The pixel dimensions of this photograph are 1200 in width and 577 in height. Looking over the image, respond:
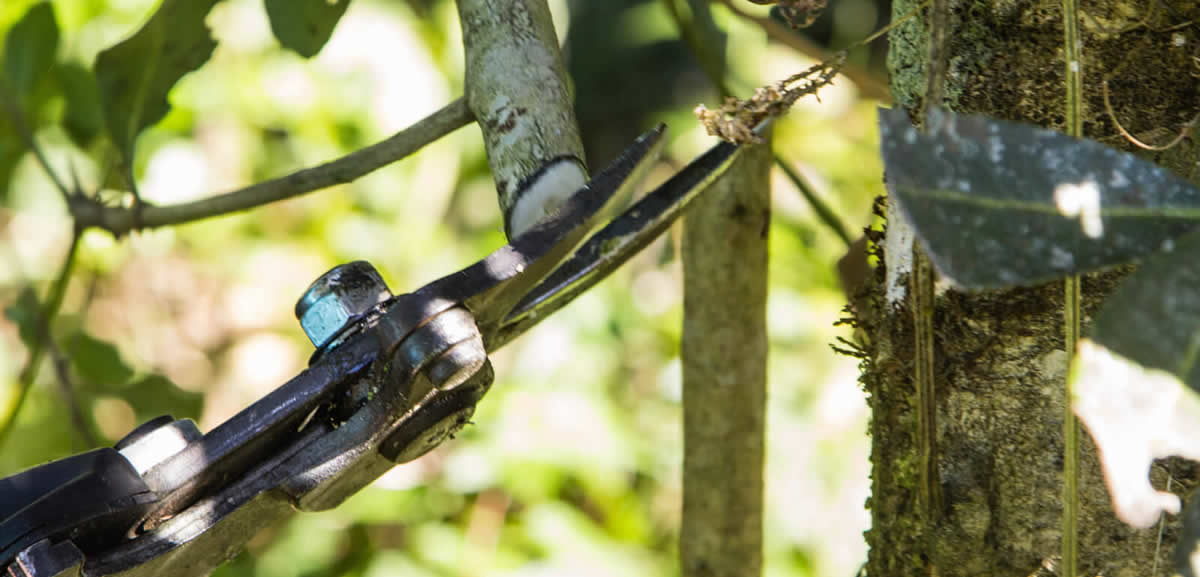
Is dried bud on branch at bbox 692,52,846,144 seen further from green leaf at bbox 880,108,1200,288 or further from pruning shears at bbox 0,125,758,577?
green leaf at bbox 880,108,1200,288

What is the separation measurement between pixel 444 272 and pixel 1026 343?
1437 millimetres

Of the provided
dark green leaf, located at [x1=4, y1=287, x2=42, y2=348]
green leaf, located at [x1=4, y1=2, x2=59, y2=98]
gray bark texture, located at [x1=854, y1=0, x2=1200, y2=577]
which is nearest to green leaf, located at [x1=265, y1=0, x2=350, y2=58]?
gray bark texture, located at [x1=854, y1=0, x2=1200, y2=577]

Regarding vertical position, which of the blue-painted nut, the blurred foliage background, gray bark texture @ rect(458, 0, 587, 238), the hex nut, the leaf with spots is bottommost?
the blurred foliage background

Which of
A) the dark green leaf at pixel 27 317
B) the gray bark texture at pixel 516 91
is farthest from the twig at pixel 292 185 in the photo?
the dark green leaf at pixel 27 317

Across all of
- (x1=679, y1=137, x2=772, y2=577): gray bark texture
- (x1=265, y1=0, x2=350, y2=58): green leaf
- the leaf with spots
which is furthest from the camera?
(x1=679, y1=137, x2=772, y2=577): gray bark texture

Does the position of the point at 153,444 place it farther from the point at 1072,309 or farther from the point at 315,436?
the point at 1072,309

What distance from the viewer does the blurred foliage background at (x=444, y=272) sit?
1.74 meters

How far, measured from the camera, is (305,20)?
77 centimetres

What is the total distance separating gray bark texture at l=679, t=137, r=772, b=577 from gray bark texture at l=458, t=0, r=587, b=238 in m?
0.36

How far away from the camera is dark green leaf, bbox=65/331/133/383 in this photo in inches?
48.8

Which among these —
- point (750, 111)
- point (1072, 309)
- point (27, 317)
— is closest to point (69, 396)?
point (27, 317)

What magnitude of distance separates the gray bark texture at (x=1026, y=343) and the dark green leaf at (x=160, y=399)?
935 mm

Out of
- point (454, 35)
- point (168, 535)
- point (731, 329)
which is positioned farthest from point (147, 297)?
point (168, 535)

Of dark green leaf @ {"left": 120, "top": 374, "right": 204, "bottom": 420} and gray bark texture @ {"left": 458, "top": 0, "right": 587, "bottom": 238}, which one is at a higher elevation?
gray bark texture @ {"left": 458, "top": 0, "right": 587, "bottom": 238}
